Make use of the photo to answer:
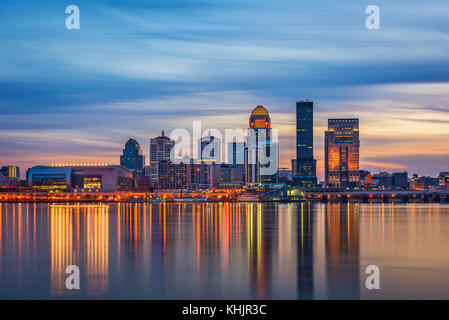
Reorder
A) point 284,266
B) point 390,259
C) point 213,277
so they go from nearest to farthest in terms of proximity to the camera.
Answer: point 213,277
point 284,266
point 390,259

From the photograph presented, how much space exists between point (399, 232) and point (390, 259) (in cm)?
2871

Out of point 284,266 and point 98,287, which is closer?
point 98,287

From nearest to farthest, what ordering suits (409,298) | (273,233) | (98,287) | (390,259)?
(409,298) → (98,287) → (390,259) → (273,233)

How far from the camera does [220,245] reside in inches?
2186

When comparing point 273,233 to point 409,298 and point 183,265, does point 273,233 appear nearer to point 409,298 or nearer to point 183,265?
point 183,265

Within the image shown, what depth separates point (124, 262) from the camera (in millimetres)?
43281

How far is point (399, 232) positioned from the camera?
73.8 metres
